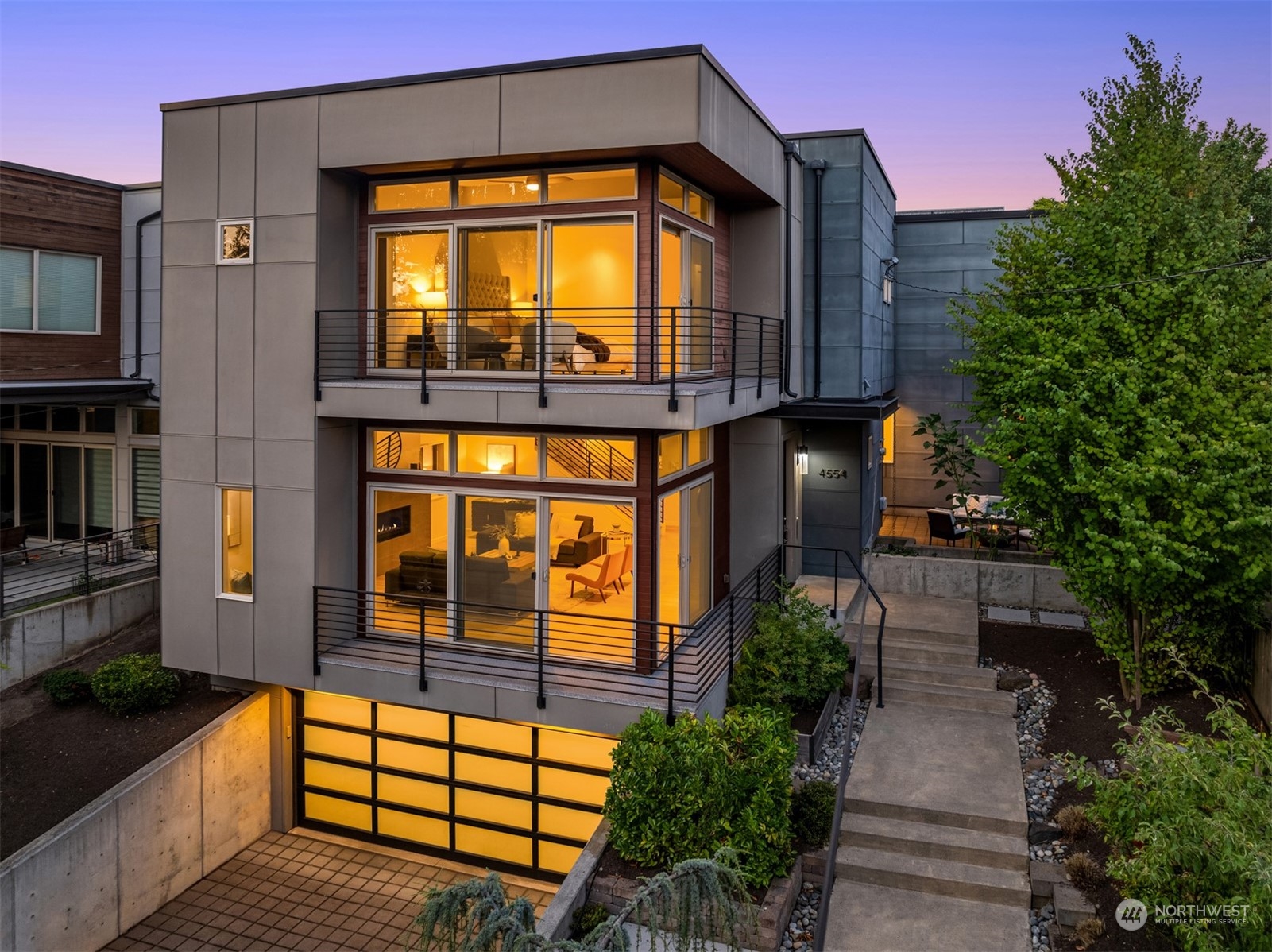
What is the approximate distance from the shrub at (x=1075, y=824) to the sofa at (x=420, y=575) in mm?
7221

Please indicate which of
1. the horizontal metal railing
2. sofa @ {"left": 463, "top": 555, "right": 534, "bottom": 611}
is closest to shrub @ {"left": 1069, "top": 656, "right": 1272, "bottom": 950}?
the horizontal metal railing

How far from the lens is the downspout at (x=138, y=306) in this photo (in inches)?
703

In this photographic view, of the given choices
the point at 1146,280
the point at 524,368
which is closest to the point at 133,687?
the point at 524,368

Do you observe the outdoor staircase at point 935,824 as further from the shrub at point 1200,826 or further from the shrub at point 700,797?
the shrub at point 1200,826

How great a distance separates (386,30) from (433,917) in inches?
1065

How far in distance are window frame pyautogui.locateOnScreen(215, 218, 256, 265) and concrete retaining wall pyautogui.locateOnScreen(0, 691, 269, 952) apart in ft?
18.3

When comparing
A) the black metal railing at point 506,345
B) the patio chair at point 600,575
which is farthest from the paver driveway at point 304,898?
the black metal railing at point 506,345

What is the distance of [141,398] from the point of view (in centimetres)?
1808

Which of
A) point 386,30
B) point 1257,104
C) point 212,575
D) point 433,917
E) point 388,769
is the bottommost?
point 388,769

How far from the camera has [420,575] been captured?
11461 millimetres

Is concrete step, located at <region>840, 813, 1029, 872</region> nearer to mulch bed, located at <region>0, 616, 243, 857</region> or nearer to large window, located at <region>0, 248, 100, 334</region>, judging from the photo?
mulch bed, located at <region>0, 616, 243, 857</region>

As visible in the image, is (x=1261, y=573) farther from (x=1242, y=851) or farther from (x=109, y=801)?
(x=109, y=801)

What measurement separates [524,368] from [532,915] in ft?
22.9

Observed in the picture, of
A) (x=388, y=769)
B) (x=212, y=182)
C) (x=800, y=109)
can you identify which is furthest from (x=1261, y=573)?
(x=800, y=109)
